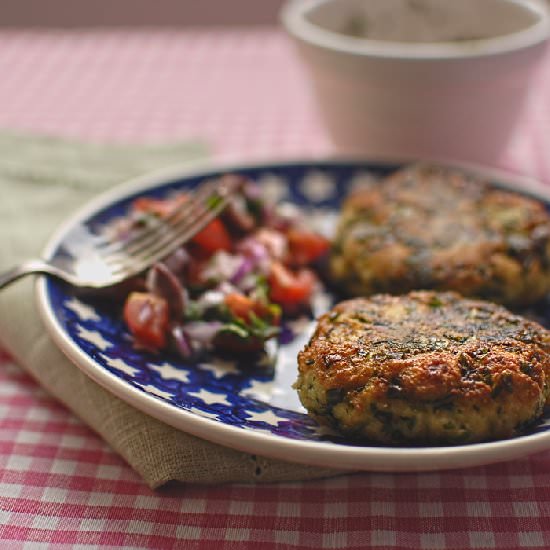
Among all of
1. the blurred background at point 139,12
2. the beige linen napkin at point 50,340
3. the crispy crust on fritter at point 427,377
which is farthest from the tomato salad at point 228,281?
the blurred background at point 139,12

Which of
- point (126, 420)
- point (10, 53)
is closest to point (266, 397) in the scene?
point (126, 420)

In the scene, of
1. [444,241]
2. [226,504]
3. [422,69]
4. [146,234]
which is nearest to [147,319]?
[146,234]

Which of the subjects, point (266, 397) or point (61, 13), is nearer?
point (266, 397)

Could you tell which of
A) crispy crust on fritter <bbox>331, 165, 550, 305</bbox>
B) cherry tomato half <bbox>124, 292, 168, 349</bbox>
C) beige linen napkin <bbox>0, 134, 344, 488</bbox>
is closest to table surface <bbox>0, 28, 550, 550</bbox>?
beige linen napkin <bbox>0, 134, 344, 488</bbox>

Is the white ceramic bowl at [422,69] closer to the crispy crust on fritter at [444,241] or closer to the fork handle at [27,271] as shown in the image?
the crispy crust on fritter at [444,241]

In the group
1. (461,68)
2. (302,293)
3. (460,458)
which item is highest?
(461,68)

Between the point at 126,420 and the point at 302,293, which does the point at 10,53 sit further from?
the point at 126,420
